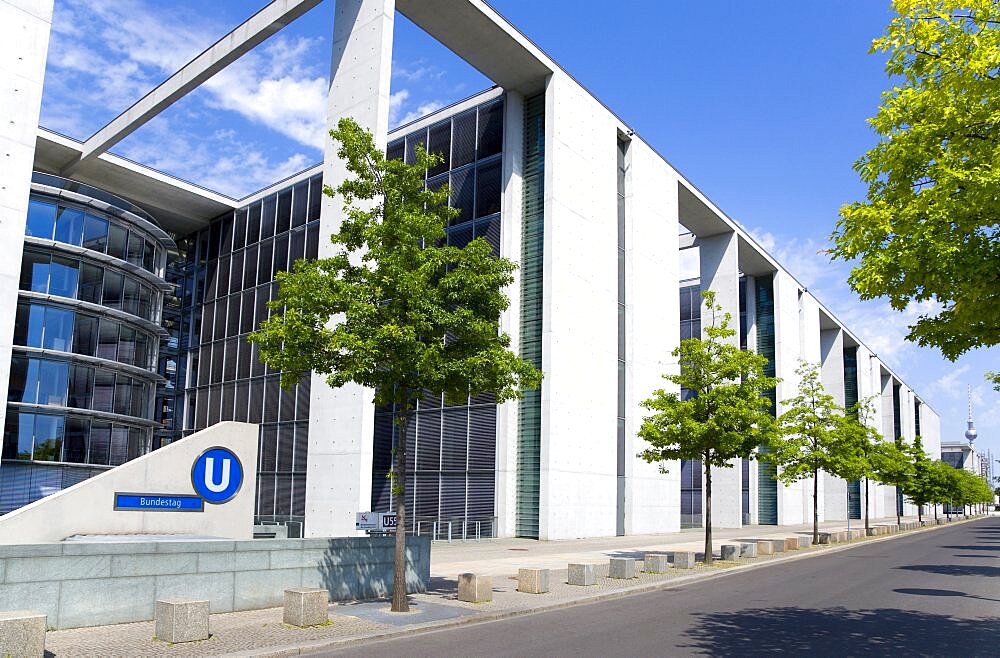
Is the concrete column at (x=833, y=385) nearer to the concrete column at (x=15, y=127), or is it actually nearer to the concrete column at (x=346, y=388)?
the concrete column at (x=346, y=388)

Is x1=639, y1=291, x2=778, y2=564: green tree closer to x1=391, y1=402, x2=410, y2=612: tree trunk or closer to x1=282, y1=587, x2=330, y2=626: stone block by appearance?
x1=391, y1=402, x2=410, y2=612: tree trunk

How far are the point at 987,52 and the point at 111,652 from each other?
1343 centimetres

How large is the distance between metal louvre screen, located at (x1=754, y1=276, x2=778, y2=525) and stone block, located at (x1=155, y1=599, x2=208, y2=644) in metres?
55.3

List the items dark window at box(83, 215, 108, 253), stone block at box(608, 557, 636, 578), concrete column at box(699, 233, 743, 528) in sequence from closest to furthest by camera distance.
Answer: stone block at box(608, 557, 636, 578) < dark window at box(83, 215, 108, 253) < concrete column at box(699, 233, 743, 528)

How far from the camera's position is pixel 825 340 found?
8419 centimetres

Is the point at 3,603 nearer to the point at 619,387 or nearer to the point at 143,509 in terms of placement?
the point at 143,509

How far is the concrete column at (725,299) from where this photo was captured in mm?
54125

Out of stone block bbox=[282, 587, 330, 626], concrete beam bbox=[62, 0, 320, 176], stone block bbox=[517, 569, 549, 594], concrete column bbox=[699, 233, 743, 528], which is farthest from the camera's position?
concrete column bbox=[699, 233, 743, 528]

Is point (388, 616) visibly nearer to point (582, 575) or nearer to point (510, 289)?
point (582, 575)

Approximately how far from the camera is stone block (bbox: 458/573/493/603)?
1538 cm

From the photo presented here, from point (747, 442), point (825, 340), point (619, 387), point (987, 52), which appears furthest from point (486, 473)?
point (825, 340)

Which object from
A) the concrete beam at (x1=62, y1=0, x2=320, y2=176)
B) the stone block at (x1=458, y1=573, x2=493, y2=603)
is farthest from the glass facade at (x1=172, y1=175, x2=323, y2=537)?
the stone block at (x1=458, y1=573, x2=493, y2=603)

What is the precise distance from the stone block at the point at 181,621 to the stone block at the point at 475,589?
5503 mm

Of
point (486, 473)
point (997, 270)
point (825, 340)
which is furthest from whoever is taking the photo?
point (825, 340)
